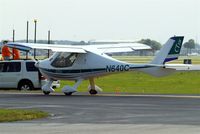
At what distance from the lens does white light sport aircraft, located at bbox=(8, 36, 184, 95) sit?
29.6m

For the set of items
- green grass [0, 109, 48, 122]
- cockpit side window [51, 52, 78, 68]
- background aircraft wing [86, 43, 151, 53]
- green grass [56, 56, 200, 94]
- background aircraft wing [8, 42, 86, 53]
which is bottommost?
green grass [56, 56, 200, 94]

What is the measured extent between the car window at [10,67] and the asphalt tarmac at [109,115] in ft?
20.7

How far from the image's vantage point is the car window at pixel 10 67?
34.9 meters

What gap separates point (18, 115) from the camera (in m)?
19.6

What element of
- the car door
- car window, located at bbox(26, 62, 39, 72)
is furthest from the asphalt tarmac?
the car door

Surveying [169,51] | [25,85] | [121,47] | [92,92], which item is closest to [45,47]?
[92,92]

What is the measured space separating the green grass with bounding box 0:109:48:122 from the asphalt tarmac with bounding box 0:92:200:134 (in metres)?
0.41

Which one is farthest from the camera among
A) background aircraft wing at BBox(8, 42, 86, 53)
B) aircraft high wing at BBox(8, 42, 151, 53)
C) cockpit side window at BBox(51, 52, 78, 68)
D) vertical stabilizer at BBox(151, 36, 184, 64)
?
cockpit side window at BBox(51, 52, 78, 68)

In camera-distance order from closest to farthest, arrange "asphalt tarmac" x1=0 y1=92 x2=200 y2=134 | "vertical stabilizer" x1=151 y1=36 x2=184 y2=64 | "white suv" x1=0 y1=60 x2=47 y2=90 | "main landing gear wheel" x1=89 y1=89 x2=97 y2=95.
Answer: "asphalt tarmac" x1=0 y1=92 x2=200 y2=134 < "vertical stabilizer" x1=151 y1=36 x2=184 y2=64 < "main landing gear wheel" x1=89 y1=89 x2=97 y2=95 < "white suv" x1=0 y1=60 x2=47 y2=90

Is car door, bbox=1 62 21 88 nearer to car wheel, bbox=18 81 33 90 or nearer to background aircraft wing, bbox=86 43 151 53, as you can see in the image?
car wheel, bbox=18 81 33 90

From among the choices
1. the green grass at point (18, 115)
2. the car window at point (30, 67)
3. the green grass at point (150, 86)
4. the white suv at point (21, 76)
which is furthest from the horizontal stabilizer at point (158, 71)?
the green grass at point (18, 115)

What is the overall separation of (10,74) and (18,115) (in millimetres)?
15436

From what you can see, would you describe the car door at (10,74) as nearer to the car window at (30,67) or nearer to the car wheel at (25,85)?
the car wheel at (25,85)

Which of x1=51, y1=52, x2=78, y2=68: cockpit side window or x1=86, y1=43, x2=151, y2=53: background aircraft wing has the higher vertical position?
x1=86, y1=43, x2=151, y2=53: background aircraft wing
